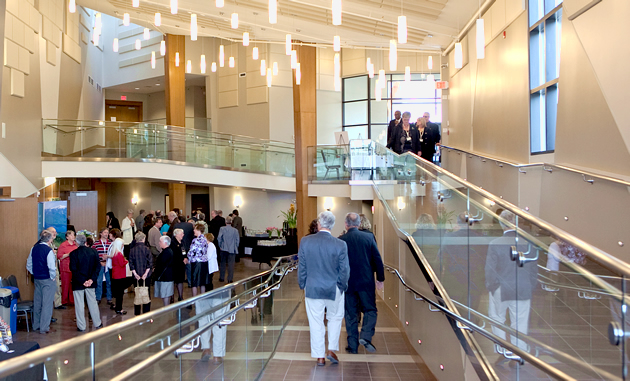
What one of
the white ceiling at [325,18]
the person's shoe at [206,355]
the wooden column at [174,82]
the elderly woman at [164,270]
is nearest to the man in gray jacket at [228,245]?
the elderly woman at [164,270]

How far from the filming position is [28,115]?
544 inches

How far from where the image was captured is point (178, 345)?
285cm

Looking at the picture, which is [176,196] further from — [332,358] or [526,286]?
[526,286]

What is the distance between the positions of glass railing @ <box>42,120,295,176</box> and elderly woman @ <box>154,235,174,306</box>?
8379 millimetres

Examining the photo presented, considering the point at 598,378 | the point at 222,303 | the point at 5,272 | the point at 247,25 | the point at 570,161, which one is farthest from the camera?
the point at 247,25

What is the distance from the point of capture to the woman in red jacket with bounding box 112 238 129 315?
29.8ft

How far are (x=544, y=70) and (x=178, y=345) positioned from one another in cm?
742

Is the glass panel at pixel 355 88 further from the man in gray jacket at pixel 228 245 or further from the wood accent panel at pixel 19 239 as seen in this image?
the wood accent panel at pixel 19 239

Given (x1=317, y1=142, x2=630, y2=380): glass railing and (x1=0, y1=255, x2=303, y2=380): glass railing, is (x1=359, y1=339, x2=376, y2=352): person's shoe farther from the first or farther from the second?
(x1=317, y1=142, x2=630, y2=380): glass railing

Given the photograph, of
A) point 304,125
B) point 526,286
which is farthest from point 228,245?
point 526,286

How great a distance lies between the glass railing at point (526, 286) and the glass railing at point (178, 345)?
1701 mm

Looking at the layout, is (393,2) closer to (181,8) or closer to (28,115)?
(181,8)

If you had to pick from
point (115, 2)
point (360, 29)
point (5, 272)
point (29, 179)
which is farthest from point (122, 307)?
point (115, 2)

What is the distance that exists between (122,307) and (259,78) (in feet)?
43.1
